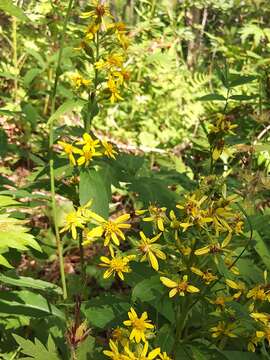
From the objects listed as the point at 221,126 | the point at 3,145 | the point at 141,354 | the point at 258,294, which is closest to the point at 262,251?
the point at 258,294

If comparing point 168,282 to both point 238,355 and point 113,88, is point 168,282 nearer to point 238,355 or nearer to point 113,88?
point 238,355

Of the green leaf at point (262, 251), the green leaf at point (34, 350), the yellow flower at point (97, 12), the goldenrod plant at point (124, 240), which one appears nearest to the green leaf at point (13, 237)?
the goldenrod plant at point (124, 240)

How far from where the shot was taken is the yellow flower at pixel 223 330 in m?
1.38

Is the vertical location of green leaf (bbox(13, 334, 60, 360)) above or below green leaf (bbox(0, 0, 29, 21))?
below

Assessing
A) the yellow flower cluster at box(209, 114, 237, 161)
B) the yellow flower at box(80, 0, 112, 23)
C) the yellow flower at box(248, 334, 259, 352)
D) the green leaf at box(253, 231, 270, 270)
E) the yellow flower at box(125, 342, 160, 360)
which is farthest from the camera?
the green leaf at box(253, 231, 270, 270)

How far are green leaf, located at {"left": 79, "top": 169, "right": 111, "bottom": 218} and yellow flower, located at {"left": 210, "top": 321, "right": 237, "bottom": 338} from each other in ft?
1.46

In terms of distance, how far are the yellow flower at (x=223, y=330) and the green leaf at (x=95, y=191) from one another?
0.44m

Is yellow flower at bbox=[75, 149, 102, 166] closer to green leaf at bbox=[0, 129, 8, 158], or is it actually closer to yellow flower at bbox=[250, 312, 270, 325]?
green leaf at bbox=[0, 129, 8, 158]

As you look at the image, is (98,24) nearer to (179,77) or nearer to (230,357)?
(230,357)

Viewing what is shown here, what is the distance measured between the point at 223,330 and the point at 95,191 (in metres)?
0.54

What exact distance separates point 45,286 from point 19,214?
10.7 inches

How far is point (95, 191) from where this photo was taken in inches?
61.0

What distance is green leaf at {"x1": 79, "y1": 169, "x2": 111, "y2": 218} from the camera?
1534 mm

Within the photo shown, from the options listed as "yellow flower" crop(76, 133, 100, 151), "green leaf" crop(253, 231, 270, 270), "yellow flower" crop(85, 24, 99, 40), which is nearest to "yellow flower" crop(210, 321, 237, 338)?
"green leaf" crop(253, 231, 270, 270)
